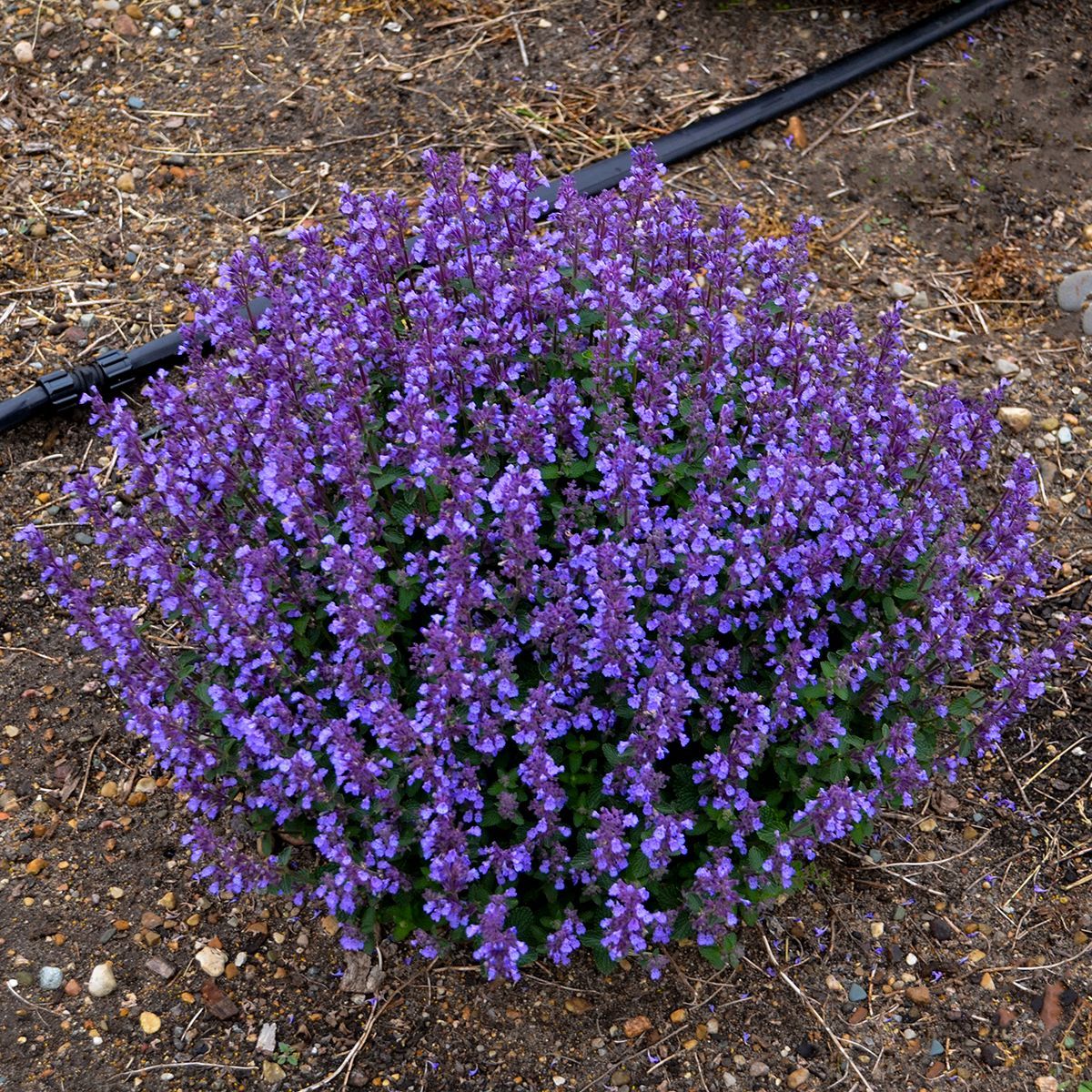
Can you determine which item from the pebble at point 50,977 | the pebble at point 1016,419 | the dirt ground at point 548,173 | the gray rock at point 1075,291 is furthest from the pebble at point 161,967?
the gray rock at point 1075,291

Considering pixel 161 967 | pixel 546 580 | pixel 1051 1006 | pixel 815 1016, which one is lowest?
pixel 1051 1006

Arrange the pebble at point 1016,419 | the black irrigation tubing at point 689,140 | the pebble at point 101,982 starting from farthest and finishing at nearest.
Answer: the pebble at point 1016,419 → the black irrigation tubing at point 689,140 → the pebble at point 101,982

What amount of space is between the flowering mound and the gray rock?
8.19 feet

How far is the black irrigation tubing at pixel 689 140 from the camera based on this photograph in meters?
5.25

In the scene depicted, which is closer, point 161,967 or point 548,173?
point 161,967

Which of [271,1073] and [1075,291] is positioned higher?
[1075,291]

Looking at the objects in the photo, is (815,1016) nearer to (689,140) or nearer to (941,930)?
(941,930)

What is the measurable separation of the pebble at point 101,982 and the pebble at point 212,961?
267 mm

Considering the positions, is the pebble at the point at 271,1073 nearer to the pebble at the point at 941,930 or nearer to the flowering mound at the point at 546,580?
the flowering mound at the point at 546,580

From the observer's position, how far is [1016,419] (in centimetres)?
540

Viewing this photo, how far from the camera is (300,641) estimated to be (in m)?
3.53

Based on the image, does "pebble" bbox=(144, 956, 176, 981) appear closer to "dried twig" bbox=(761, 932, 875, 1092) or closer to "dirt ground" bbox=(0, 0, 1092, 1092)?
"dirt ground" bbox=(0, 0, 1092, 1092)

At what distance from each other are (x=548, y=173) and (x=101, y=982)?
436cm

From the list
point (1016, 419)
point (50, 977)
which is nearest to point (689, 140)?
point (1016, 419)
